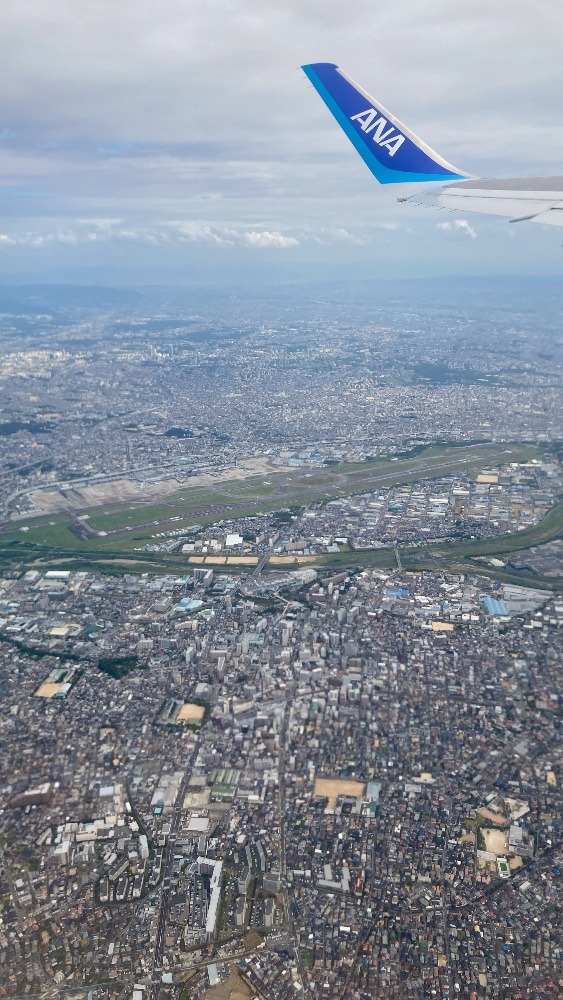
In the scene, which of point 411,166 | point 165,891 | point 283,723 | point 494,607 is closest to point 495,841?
point 283,723

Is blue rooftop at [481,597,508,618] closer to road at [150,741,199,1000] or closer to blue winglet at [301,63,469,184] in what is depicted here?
road at [150,741,199,1000]

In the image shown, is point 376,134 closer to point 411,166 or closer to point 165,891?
point 411,166

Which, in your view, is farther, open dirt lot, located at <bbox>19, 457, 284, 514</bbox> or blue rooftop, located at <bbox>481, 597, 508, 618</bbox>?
open dirt lot, located at <bbox>19, 457, 284, 514</bbox>

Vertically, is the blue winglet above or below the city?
above

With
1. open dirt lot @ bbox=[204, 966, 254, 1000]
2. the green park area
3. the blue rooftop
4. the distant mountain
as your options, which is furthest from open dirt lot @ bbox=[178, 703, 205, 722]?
the distant mountain

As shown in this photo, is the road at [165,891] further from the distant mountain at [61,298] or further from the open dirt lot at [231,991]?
the distant mountain at [61,298]

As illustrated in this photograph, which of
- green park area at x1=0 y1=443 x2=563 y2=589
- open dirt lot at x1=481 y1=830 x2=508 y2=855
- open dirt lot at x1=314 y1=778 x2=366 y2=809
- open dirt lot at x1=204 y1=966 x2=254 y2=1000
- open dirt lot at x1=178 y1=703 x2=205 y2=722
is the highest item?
open dirt lot at x1=178 y1=703 x2=205 y2=722

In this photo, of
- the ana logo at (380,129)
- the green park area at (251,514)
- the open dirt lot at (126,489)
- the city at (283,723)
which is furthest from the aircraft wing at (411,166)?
the open dirt lot at (126,489)
